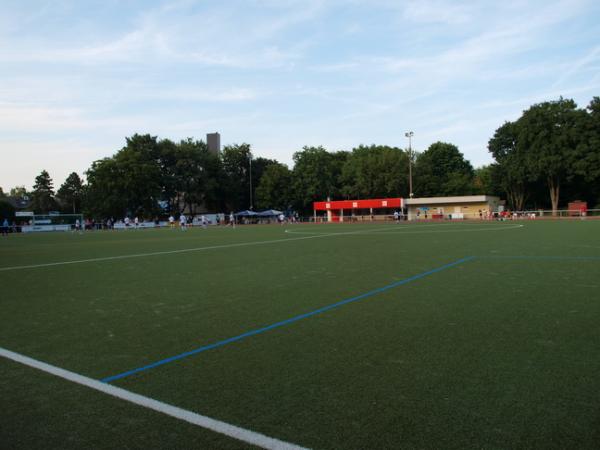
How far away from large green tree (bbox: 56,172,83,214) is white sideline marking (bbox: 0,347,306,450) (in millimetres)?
129755

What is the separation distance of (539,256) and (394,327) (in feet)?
27.7

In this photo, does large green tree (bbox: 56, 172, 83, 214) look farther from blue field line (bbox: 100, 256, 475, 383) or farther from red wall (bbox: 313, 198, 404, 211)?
blue field line (bbox: 100, 256, 475, 383)

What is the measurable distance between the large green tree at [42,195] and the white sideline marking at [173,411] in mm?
130040

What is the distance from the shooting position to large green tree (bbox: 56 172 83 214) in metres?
122

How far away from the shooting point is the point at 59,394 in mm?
3629

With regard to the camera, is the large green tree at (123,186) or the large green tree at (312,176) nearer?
the large green tree at (123,186)

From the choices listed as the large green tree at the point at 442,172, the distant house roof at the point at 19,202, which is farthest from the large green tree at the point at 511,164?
the distant house roof at the point at 19,202

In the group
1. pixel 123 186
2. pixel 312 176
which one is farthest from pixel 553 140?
pixel 123 186

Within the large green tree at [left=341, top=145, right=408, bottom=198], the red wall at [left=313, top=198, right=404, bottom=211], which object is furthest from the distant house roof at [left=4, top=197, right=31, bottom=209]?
the large green tree at [left=341, top=145, right=408, bottom=198]

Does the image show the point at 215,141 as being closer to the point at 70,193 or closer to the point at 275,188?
the point at 275,188

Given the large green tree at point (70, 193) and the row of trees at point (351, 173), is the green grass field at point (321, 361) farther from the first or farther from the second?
the large green tree at point (70, 193)

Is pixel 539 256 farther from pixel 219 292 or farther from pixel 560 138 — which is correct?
pixel 560 138

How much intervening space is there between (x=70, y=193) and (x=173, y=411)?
135826mm

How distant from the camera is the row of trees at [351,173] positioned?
200ft
